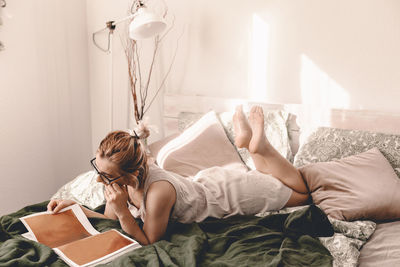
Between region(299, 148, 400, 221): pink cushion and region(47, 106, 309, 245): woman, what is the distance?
10 cm

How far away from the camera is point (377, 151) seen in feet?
6.05

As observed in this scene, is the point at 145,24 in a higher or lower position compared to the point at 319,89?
higher

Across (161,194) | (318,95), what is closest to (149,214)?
(161,194)

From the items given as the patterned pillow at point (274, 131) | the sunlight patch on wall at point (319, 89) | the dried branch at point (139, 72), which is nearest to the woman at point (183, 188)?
the patterned pillow at point (274, 131)

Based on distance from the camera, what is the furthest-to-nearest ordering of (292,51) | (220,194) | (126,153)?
(292,51), (220,194), (126,153)

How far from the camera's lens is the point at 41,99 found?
277 cm

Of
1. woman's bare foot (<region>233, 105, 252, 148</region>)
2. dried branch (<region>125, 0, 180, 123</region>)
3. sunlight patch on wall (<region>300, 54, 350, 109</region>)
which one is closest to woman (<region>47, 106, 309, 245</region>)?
woman's bare foot (<region>233, 105, 252, 148</region>)

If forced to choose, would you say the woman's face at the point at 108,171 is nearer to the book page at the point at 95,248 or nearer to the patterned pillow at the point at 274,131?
the book page at the point at 95,248

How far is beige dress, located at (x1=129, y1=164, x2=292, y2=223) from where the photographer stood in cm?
151

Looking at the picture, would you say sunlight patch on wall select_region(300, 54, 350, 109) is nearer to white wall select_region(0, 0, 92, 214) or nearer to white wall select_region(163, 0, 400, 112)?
white wall select_region(163, 0, 400, 112)

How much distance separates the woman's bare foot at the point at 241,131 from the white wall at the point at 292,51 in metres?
0.52

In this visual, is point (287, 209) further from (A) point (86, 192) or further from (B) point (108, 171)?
(A) point (86, 192)

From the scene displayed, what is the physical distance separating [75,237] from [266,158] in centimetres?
98

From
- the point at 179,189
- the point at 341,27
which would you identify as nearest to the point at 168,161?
the point at 179,189
